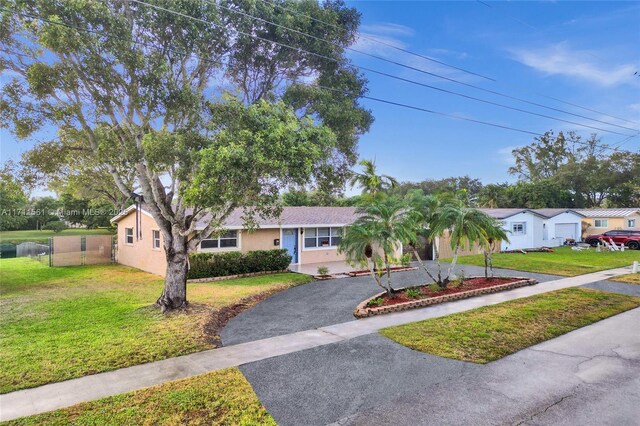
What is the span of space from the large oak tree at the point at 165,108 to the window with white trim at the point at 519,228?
79.8 ft

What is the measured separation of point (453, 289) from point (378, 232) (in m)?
4.22

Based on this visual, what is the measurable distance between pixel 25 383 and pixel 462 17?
16.0 meters

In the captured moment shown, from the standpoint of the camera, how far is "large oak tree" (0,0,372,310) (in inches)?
340

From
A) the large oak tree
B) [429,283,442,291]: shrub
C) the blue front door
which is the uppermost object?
the large oak tree

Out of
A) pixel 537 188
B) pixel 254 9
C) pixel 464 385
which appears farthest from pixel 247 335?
pixel 537 188

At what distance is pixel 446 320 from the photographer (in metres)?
9.56

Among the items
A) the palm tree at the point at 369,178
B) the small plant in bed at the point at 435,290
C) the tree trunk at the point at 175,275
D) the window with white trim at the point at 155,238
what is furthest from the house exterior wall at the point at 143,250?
the palm tree at the point at 369,178

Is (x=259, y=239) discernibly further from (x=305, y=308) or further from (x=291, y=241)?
(x=305, y=308)

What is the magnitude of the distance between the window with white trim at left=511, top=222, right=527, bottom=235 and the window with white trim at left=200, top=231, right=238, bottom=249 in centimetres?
2287

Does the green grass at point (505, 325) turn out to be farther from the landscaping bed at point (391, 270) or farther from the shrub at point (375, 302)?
the landscaping bed at point (391, 270)

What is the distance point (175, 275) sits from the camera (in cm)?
1057

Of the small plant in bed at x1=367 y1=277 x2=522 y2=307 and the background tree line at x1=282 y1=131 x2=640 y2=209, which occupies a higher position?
the background tree line at x1=282 y1=131 x2=640 y2=209

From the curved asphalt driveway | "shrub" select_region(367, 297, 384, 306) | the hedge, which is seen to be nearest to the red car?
the curved asphalt driveway

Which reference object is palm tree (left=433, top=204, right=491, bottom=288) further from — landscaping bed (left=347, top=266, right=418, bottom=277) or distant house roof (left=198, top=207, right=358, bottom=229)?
distant house roof (left=198, top=207, right=358, bottom=229)
